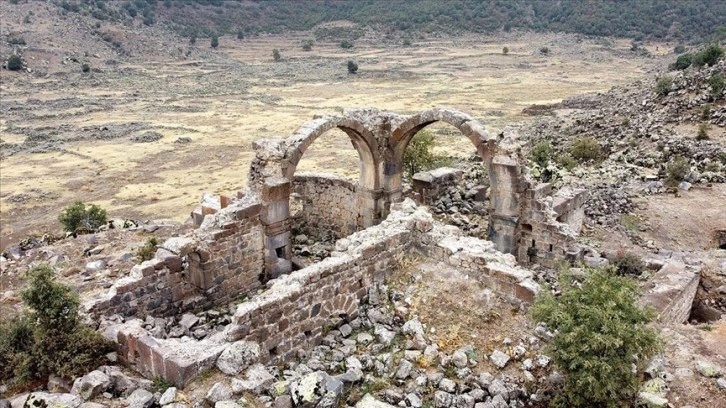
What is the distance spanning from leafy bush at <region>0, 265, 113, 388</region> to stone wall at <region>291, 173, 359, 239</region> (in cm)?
758

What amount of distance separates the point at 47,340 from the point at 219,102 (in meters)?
40.6

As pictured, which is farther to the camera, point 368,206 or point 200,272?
point 368,206

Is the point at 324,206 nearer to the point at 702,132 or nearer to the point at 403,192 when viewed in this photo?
the point at 403,192

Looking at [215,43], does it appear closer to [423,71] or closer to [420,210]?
[423,71]

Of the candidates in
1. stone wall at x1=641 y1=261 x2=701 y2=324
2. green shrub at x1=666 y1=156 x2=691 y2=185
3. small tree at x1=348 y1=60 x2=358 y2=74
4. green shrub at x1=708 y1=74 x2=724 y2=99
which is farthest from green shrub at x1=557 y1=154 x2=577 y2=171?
small tree at x1=348 y1=60 x2=358 y2=74

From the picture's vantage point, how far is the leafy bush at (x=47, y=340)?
23.4 ft

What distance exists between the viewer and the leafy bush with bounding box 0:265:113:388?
714 cm

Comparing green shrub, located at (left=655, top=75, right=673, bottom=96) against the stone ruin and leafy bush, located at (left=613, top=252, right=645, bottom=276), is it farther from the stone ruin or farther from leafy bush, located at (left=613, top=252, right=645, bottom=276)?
leafy bush, located at (left=613, top=252, right=645, bottom=276)

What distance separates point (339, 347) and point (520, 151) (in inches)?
248

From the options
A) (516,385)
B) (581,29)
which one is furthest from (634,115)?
(581,29)

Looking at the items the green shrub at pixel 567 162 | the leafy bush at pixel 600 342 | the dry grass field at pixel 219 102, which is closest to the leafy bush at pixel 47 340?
the leafy bush at pixel 600 342

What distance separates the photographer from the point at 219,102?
45938 millimetres

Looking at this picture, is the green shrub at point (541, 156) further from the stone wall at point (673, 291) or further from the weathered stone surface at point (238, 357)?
the weathered stone surface at point (238, 357)

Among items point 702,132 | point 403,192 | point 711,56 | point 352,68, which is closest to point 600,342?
point 403,192
